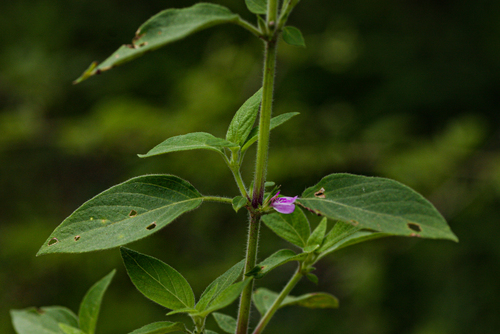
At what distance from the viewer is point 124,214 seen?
646 millimetres

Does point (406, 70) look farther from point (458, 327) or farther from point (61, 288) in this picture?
point (61, 288)

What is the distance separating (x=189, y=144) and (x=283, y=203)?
0.17 metres

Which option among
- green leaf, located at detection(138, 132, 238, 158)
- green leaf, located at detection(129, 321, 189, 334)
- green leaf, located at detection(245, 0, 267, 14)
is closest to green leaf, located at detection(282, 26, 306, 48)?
green leaf, located at detection(245, 0, 267, 14)

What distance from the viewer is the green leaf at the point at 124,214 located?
0.62 meters

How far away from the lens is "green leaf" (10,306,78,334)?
3.15 feet

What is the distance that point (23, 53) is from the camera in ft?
12.8

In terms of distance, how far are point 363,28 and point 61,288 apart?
4.38 metres

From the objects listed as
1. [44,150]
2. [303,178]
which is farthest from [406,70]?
[44,150]

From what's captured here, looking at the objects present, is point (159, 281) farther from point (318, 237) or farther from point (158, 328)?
point (318, 237)

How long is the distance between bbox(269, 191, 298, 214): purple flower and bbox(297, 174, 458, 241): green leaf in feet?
0.10

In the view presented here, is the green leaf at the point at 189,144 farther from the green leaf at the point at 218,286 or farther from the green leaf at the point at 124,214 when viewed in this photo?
the green leaf at the point at 218,286

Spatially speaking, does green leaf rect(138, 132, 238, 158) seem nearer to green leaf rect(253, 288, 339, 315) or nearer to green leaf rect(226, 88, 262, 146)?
green leaf rect(226, 88, 262, 146)

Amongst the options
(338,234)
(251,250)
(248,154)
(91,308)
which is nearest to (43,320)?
(91,308)

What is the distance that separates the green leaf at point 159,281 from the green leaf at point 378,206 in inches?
9.9
